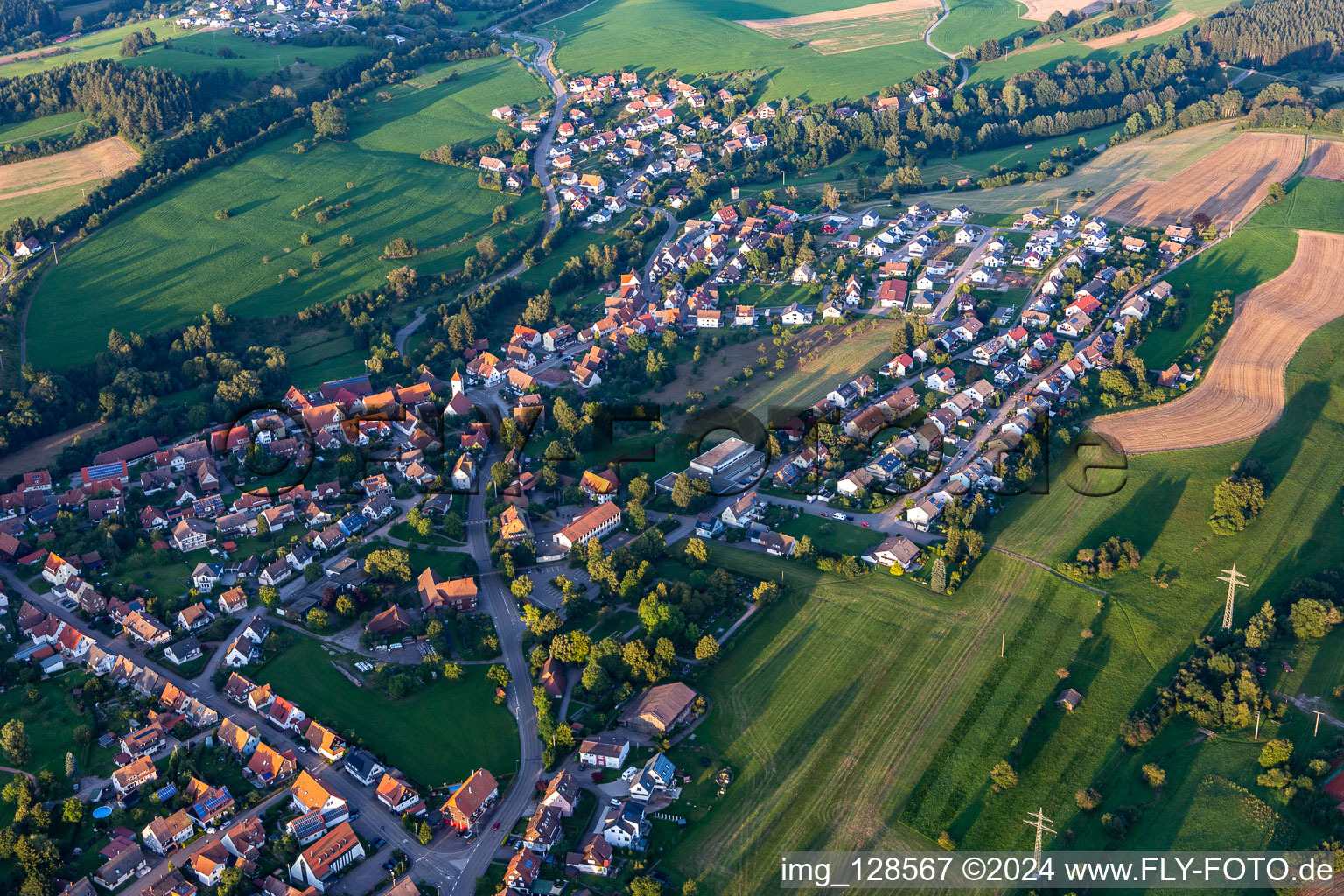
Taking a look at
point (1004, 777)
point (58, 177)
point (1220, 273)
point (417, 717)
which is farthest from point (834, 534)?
point (58, 177)

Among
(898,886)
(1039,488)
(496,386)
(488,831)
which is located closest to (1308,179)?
(1039,488)

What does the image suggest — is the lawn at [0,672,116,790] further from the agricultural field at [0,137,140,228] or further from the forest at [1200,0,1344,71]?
the forest at [1200,0,1344,71]

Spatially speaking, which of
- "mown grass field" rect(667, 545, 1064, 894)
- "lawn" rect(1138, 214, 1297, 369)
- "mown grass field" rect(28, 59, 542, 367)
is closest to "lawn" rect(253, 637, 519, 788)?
"mown grass field" rect(667, 545, 1064, 894)

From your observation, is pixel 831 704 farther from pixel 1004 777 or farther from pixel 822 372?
pixel 822 372

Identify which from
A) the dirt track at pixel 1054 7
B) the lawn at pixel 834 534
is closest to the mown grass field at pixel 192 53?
the lawn at pixel 834 534

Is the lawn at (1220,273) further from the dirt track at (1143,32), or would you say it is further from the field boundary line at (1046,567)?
the dirt track at (1143,32)

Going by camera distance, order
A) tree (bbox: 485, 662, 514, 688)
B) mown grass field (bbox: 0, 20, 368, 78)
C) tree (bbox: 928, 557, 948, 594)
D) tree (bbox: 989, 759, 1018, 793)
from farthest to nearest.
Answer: mown grass field (bbox: 0, 20, 368, 78) → tree (bbox: 928, 557, 948, 594) → tree (bbox: 485, 662, 514, 688) → tree (bbox: 989, 759, 1018, 793)

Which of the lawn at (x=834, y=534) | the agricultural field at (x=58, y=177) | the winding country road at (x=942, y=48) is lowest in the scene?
the lawn at (x=834, y=534)
